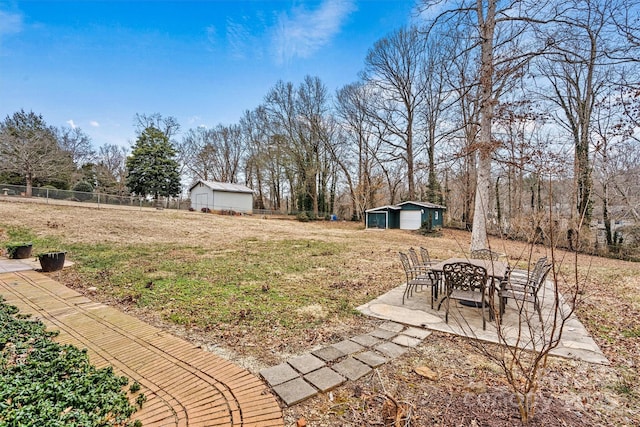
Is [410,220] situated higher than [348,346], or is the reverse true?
[410,220]

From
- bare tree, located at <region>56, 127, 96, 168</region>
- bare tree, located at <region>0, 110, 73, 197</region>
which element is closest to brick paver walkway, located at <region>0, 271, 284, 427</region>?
bare tree, located at <region>0, 110, 73, 197</region>

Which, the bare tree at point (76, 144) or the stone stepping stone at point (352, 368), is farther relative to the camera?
the bare tree at point (76, 144)

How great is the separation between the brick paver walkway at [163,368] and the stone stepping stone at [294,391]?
0.08 meters

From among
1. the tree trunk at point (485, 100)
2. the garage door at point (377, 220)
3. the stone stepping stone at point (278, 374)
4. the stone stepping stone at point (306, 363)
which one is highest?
the tree trunk at point (485, 100)

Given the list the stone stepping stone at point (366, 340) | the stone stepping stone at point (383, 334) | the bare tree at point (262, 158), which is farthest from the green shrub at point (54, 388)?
the bare tree at point (262, 158)

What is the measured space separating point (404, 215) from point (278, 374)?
70.6 ft

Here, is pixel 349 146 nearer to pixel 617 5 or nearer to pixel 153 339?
pixel 617 5

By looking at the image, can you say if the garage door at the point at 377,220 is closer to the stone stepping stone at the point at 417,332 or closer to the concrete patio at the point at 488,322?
the concrete patio at the point at 488,322

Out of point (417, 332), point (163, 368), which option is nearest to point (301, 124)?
point (417, 332)

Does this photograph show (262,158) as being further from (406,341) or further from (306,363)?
(306,363)

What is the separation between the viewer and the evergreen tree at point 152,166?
89.4ft

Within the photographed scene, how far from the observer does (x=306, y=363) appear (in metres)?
2.67

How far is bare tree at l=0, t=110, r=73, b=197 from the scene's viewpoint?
2028 cm

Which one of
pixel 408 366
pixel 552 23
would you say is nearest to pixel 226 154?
pixel 552 23
